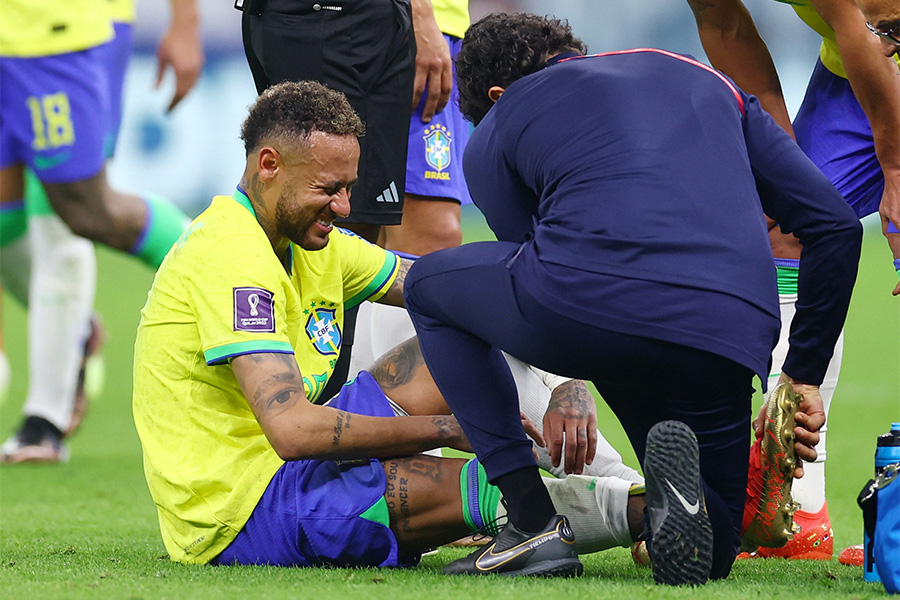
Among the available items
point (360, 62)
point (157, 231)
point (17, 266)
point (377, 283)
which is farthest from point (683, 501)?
point (17, 266)

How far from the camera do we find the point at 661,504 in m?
2.34

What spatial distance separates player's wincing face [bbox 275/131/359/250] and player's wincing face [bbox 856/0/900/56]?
1241 millimetres

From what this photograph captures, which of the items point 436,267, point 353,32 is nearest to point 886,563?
point 436,267

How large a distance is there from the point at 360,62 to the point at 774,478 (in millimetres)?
1753

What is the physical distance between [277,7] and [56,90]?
1.82 meters

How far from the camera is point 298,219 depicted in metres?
2.77

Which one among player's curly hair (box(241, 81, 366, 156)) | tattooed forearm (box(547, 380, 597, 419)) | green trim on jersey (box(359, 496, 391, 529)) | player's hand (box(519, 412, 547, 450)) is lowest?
green trim on jersey (box(359, 496, 391, 529))

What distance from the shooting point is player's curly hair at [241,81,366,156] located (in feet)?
9.14

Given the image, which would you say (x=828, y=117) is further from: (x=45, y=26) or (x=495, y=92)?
(x=45, y=26)

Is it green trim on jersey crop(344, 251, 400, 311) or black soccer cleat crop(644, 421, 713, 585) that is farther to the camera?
green trim on jersey crop(344, 251, 400, 311)

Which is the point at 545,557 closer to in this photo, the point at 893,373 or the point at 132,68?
the point at 893,373

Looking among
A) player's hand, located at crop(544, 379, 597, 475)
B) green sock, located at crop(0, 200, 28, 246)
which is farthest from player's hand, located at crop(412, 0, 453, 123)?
green sock, located at crop(0, 200, 28, 246)

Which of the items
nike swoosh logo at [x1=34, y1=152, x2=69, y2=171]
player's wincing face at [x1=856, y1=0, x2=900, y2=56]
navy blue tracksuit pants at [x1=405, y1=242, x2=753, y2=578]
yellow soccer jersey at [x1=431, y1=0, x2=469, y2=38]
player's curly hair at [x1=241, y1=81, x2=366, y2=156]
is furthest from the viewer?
nike swoosh logo at [x1=34, y1=152, x2=69, y2=171]

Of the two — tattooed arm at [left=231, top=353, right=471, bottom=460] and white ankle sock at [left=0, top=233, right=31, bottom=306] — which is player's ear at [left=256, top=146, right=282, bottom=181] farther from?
white ankle sock at [left=0, top=233, right=31, bottom=306]
